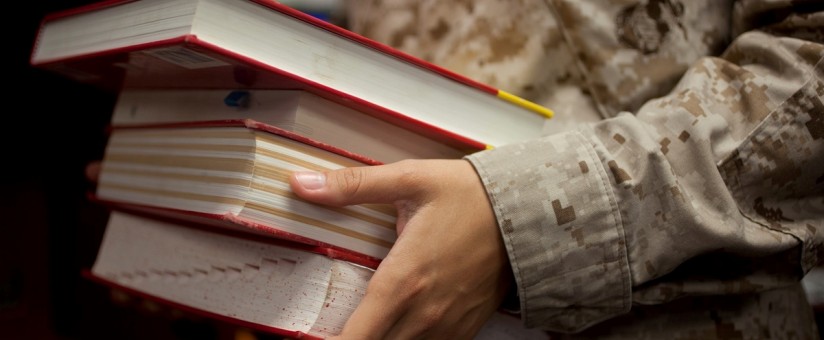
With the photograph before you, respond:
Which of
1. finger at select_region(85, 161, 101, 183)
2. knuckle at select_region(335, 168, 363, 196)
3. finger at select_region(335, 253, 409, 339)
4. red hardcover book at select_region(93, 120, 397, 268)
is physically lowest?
finger at select_region(85, 161, 101, 183)

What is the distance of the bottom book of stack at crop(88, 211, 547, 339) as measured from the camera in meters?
0.44

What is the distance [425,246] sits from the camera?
44 cm

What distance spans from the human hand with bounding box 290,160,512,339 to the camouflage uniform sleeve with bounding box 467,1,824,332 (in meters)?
0.02

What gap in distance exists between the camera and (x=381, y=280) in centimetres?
43

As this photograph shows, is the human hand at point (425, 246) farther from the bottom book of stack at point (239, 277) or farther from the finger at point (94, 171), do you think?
the finger at point (94, 171)

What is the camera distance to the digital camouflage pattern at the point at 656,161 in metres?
0.47

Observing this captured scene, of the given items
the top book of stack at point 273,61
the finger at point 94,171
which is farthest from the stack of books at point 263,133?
the finger at point 94,171

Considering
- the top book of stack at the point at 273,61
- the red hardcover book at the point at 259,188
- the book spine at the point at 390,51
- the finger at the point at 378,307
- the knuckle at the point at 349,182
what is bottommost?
the finger at the point at 378,307

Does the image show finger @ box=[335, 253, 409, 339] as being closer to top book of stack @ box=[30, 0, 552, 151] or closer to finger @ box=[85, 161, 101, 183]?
top book of stack @ box=[30, 0, 552, 151]

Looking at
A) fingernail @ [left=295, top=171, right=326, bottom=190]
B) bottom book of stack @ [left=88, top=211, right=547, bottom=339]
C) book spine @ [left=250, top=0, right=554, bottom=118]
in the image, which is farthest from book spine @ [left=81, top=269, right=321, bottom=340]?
book spine @ [left=250, top=0, right=554, bottom=118]

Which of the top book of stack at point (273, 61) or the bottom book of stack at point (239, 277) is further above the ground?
the top book of stack at point (273, 61)

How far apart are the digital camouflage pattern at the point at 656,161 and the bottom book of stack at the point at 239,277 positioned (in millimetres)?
115

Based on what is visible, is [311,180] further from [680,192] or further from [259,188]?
[680,192]

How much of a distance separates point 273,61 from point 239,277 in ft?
0.60
